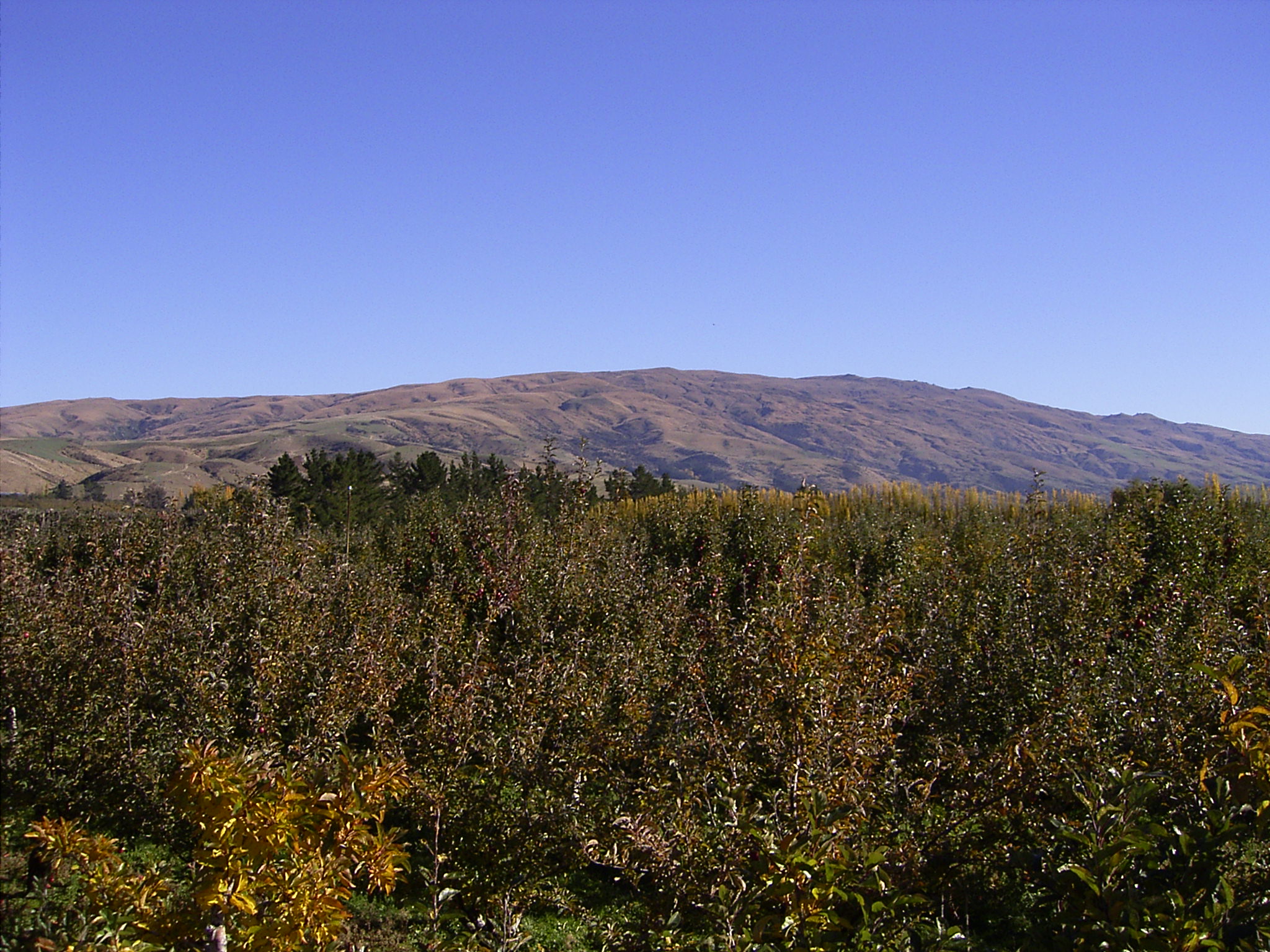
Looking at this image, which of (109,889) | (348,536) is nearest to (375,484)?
(348,536)

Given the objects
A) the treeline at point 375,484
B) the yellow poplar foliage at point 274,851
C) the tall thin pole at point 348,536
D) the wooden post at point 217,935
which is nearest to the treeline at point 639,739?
the yellow poplar foliage at point 274,851

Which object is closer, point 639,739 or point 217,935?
point 217,935

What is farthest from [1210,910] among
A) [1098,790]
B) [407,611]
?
[407,611]

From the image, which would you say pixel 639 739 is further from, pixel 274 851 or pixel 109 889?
pixel 109 889

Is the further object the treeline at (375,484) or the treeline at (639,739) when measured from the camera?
the treeline at (375,484)

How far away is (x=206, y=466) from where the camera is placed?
15012 cm

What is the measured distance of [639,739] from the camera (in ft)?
22.6

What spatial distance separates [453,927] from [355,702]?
1.84m

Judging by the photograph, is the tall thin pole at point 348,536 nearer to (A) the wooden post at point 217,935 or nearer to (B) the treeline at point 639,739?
(B) the treeline at point 639,739

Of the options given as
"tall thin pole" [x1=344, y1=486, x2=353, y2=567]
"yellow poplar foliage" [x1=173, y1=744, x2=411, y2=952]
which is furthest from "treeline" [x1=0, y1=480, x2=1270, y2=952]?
"tall thin pole" [x1=344, y1=486, x2=353, y2=567]

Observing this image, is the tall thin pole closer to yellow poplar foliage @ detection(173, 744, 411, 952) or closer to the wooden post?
yellow poplar foliage @ detection(173, 744, 411, 952)

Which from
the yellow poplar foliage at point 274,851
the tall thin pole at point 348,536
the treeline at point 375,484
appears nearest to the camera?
the yellow poplar foliage at point 274,851

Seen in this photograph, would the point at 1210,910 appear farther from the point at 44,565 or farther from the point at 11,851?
the point at 44,565

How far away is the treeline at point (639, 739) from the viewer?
128 inches
